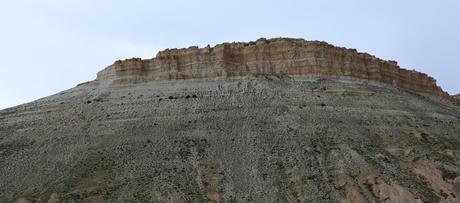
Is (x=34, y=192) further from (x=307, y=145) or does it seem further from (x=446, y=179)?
(x=446, y=179)

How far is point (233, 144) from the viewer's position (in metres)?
37.5

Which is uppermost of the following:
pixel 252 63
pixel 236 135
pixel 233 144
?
pixel 252 63

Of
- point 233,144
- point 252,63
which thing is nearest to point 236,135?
point 233,144

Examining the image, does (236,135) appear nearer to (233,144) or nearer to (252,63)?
(233,144)

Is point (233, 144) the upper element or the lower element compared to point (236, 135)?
lower

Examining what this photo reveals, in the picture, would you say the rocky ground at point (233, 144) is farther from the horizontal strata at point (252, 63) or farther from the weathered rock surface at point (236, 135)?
the horizontal strata at point (252, 63)

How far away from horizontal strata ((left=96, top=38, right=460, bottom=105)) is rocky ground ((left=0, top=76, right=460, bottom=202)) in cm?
149

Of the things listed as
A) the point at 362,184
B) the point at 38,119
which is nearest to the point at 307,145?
the point at 362,184

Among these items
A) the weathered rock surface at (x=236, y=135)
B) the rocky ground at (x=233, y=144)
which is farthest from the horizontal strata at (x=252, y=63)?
the rocky ground at (x=233, y=144)

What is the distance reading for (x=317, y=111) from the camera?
41906mm

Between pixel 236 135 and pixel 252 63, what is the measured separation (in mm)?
13971

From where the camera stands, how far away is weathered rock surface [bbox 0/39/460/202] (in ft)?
107

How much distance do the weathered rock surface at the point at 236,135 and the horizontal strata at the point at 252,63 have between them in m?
0.10

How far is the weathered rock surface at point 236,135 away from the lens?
107 feet
